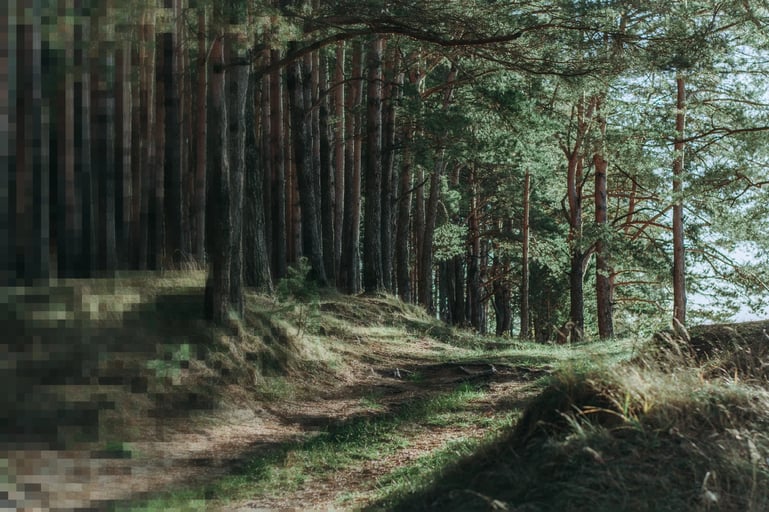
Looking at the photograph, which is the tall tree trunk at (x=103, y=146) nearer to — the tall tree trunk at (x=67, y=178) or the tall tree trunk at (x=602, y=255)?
the tall tree trunk at (x=67, y=178)

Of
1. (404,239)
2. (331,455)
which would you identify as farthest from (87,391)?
(404,239)

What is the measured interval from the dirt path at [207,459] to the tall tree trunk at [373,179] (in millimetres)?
8985

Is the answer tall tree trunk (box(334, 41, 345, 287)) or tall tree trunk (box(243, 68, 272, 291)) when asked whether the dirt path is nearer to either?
tall tree trunk (box(243, 68, 272, 291))

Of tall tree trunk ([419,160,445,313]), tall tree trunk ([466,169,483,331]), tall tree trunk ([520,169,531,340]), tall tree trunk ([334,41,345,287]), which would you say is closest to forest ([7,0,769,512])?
tall tree trunk ([334,41,345,287])

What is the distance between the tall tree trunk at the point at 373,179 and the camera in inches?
802

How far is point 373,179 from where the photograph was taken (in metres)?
20.5

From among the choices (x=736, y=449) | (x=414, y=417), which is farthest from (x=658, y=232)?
(x=736, y=449)

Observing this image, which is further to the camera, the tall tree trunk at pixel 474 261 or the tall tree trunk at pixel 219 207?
the tall tree trunk at pixel 474 261

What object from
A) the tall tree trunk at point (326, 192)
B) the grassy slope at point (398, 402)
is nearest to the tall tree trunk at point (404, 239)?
the tall tree trunk at point (326, 192)

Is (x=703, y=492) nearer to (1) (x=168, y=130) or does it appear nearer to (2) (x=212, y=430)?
(2) (x=212, y=430)

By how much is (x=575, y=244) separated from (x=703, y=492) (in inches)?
745

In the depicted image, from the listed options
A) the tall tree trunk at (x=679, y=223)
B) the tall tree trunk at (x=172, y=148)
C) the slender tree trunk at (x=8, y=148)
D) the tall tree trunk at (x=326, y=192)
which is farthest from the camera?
the tall tree trunk at (x=679, y=223)

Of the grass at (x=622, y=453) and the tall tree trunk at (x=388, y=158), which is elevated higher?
the tall tree trunk at (x=388, y=158)

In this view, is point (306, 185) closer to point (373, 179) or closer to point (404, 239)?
point (373, 179)
